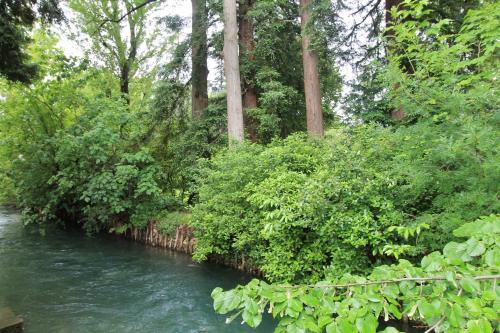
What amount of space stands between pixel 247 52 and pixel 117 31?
872cm

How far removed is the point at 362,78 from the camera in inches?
339

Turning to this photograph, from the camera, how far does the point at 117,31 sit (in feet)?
52.6

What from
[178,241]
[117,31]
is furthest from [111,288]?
[117,31]

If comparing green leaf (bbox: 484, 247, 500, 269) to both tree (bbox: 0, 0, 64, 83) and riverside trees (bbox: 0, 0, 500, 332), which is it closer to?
riverside trees (bbox: 0, 0, 500, 332)

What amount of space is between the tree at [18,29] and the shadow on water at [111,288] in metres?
4.46

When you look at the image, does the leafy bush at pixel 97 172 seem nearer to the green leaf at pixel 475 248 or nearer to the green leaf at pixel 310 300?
the green leaf at pixel 310 300

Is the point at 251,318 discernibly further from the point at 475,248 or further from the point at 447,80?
the point at 447,80

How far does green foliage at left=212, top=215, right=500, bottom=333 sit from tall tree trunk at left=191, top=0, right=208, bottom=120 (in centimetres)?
992

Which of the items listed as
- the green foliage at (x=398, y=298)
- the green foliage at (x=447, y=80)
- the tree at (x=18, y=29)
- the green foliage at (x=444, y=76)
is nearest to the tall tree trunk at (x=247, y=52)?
the tree at (x=18, y=29)

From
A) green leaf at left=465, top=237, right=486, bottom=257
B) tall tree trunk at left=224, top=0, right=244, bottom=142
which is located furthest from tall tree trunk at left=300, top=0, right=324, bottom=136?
green leaf at left=465, top=237, right=486, bottom=257

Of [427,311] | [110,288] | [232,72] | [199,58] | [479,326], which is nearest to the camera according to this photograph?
[479,326]

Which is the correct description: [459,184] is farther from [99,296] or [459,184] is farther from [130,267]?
[130,267]

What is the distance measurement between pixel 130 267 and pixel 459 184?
6910mm

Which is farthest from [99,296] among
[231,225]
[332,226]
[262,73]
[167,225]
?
[262,73]
